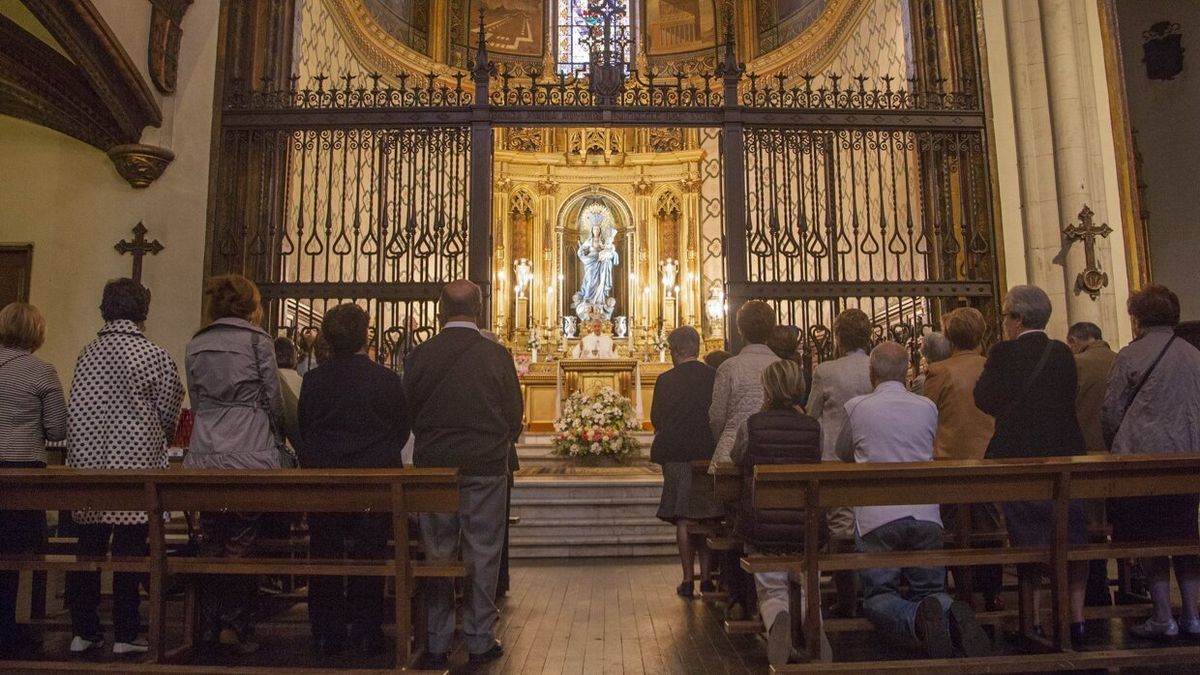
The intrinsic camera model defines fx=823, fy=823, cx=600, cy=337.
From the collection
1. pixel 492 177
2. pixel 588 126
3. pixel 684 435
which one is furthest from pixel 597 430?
pixel 684 435

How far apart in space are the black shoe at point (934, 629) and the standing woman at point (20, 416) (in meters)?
3.53

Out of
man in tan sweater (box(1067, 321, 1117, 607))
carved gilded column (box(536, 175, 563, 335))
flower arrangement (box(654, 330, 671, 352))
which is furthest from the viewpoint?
carved gilded column (box(536, 175, 563, 335))

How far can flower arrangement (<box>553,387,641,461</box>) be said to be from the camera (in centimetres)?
795

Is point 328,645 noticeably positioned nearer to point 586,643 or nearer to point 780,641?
point 586,643

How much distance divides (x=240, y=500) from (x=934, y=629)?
2.52m

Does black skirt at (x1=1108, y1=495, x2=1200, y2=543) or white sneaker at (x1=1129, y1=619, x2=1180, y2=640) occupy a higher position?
black skirt at (x1=1108, y1=495, x2=1200, y2=543)

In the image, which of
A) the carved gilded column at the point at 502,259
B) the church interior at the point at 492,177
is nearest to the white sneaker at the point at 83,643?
the church interior at the point at 492,177

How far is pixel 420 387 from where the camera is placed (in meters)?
3.35

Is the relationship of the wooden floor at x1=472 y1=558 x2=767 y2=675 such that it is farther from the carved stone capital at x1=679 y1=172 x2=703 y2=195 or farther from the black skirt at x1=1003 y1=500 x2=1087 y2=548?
the carved stone capital at x1=679 y1=172 x2=703 y2=195

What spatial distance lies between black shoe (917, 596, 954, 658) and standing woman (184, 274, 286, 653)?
2.61 m

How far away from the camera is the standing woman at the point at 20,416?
134 inches

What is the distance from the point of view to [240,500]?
2.99 metres

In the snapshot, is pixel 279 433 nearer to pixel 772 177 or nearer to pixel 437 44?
pixel 772 177

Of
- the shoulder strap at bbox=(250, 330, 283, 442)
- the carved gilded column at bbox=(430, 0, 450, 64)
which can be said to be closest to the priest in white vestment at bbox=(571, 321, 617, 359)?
the carved gilded column at bbox=(430, 0, 450, 64)
